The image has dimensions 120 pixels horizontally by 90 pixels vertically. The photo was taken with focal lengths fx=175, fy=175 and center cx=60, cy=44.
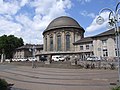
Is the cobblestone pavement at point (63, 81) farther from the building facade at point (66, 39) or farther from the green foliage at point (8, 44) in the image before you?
the green foliage at point (8, 44)

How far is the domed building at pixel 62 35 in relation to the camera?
3204 inches

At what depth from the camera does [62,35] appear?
82.8 metres

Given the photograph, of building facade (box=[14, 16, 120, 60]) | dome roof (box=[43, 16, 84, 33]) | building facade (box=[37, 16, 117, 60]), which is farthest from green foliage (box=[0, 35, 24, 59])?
dome roof (box=[43, 16, 84, 33])

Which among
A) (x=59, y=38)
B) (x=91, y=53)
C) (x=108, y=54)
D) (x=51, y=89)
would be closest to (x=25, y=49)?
(x=59, y=38)

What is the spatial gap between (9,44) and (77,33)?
1552 inches

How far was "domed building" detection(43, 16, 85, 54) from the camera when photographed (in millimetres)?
81375

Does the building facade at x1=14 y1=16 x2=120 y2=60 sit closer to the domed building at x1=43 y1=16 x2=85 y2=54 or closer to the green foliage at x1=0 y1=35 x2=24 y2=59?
the domed building at x1=43 y1=16 x2=85 y2=54

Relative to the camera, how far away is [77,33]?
3302 inches

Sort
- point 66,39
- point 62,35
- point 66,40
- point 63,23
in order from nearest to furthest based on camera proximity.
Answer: point 66,40, point 66,39, point 62,35, point 63,23

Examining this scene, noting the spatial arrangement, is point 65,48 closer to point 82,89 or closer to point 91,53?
point 91,53

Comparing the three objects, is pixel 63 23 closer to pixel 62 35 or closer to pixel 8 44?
pixel 62 35

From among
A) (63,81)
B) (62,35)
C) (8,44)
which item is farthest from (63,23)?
(63,81)

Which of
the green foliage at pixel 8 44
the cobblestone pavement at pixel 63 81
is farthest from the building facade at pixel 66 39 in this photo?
the cobblestone pavement at pixel 63 81

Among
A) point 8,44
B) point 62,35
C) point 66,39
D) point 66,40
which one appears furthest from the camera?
point 8,44
